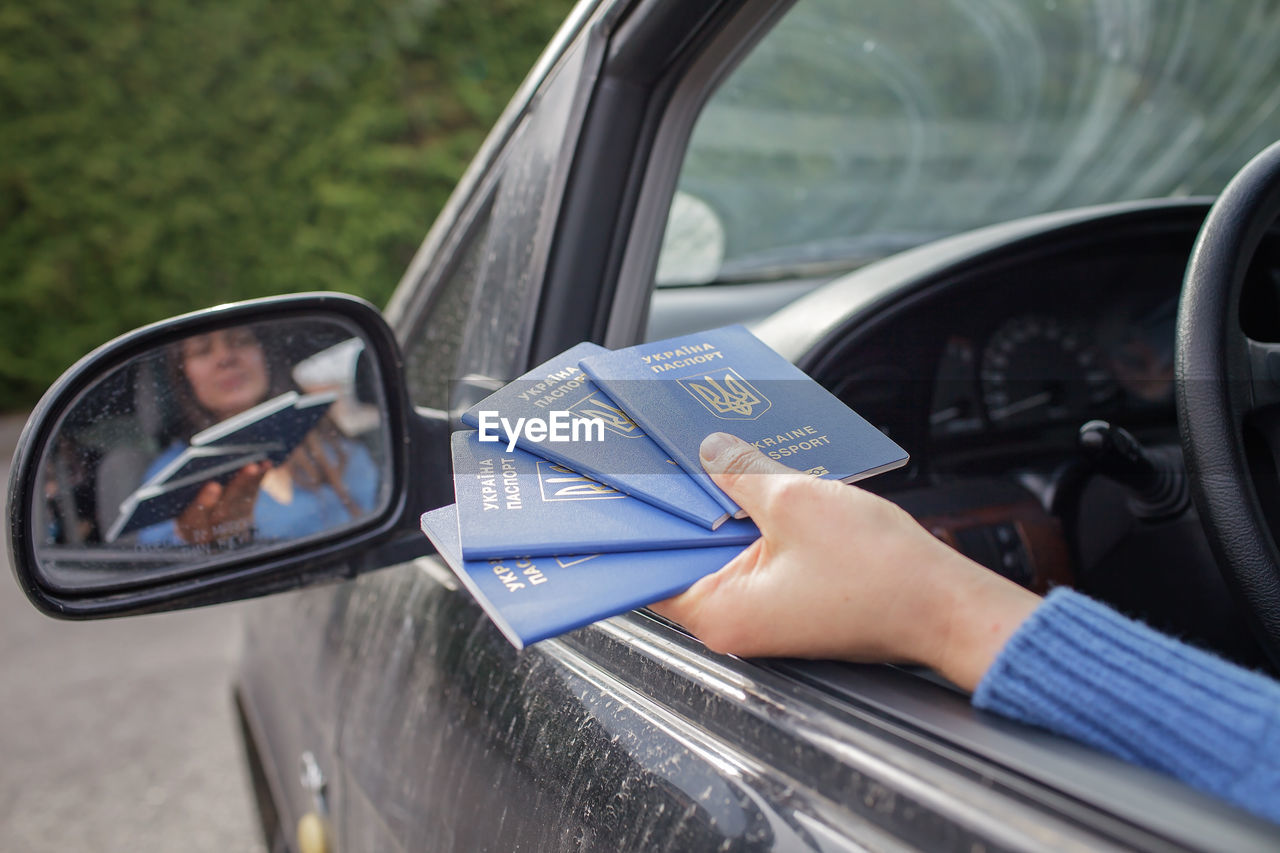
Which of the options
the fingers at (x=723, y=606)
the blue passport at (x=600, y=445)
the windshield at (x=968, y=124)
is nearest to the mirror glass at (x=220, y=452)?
the blue passport at (x=600, y=445)

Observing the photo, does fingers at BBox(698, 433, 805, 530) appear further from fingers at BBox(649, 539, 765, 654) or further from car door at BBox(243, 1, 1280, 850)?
car door at BBox(243, 1, 1280, 850)

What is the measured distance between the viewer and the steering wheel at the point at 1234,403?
0.84 metres

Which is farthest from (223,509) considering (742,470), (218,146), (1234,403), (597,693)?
(218,146)

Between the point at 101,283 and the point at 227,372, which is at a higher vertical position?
the point at 227,372

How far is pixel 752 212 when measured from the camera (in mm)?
2303

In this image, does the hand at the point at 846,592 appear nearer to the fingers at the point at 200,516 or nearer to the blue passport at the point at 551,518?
the blue passport at the point at 551,518

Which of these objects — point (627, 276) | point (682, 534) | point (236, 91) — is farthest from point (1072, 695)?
point (236, 91)

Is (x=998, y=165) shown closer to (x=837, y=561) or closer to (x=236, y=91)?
(x=837, y=561)

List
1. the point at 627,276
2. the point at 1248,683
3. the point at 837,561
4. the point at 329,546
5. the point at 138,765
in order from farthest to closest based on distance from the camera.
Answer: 1. the point at 138,765
2. the point at 627,276
3. the point at 329,546
4. the point at 837,561
5. the point at 1248,683

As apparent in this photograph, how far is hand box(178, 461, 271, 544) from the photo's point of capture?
125cm

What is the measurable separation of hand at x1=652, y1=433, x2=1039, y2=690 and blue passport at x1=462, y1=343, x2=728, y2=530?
0.19ft

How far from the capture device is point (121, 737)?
3752mm

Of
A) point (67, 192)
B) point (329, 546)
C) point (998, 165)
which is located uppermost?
point (998, 165)

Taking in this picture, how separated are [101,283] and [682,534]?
31.9 ft
